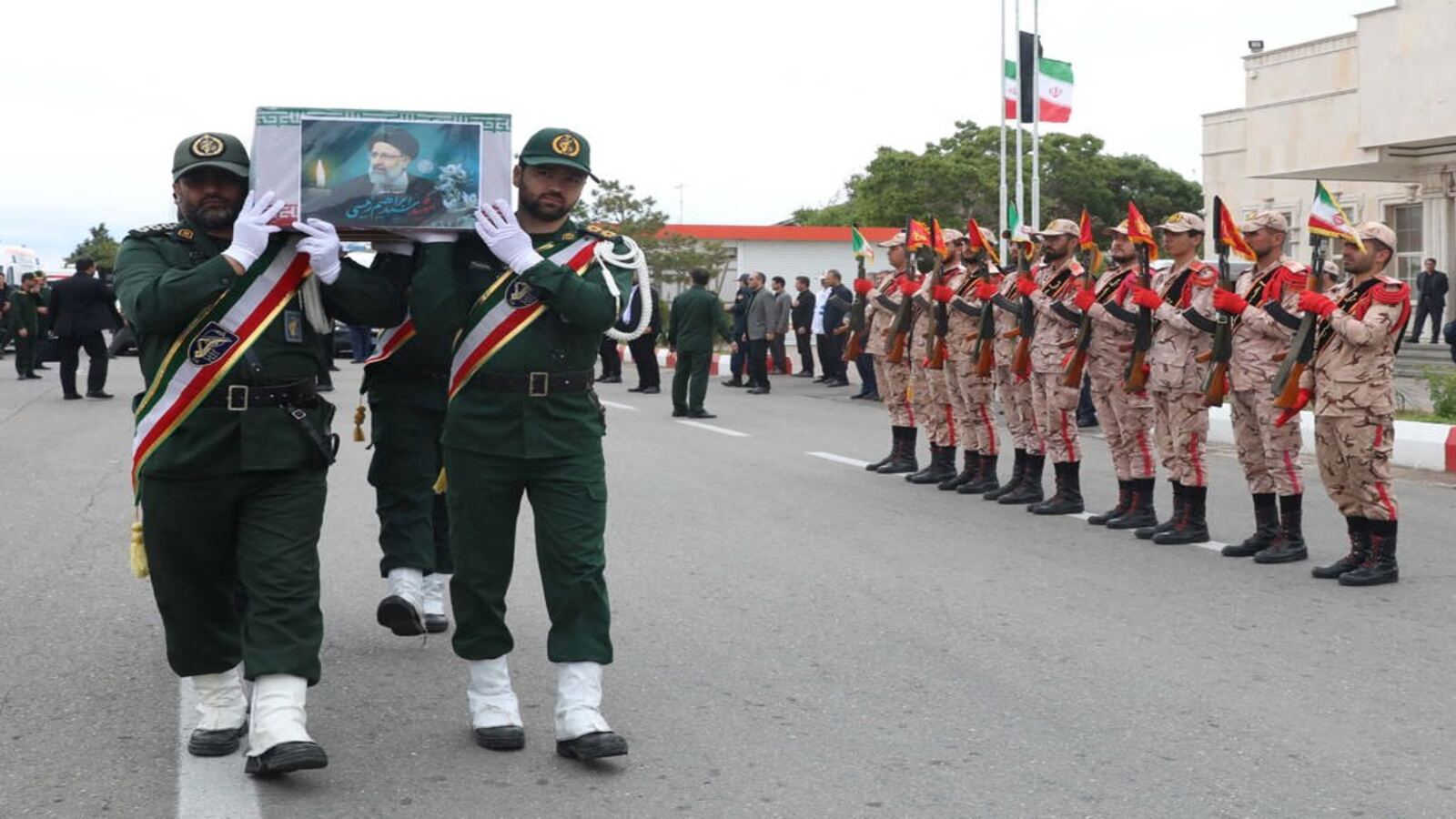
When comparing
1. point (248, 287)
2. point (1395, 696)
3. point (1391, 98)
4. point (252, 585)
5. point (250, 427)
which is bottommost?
point (1395, 696)

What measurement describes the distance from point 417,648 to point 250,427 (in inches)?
74.5

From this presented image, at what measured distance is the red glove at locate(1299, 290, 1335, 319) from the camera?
26.6 feet

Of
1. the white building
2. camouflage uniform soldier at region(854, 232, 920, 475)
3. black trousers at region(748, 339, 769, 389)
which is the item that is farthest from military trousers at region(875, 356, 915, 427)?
the white building

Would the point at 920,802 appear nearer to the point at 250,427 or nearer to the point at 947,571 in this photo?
the point at 250,427

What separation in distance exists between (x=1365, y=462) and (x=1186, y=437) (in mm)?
1545

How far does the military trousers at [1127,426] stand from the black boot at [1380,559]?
1.93 meters

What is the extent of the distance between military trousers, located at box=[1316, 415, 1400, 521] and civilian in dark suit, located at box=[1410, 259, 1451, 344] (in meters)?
22.1

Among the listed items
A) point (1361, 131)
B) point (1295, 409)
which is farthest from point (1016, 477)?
point (1361, 131)

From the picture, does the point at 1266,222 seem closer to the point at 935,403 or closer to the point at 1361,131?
the point at 935,403

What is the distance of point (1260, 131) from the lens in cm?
3500

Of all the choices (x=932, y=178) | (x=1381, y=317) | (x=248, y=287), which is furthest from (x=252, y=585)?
(x=932, y=178)

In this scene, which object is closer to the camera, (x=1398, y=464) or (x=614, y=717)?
(x=614, y=717)

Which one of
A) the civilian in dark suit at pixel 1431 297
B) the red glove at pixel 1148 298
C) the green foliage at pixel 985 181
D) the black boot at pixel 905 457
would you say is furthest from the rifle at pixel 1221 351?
the green foliage at pixel 985 181

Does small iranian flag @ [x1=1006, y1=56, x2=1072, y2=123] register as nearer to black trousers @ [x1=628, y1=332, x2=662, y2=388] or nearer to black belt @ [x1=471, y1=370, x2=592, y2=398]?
black trousers @ [x1=628, y1=332, x2=662, y2=388]
